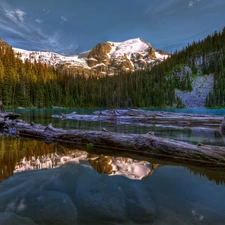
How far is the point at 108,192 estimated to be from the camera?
14.7 ft

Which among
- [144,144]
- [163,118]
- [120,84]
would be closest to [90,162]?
[144,144]

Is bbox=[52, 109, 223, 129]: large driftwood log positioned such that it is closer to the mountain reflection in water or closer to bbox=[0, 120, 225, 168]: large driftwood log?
bbox=[0, 120, 225, 168]: large driftwood log

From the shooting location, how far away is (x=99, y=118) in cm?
2970

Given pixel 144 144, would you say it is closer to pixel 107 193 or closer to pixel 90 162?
pixel 90 162

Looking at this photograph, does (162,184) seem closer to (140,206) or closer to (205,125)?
(140,206)

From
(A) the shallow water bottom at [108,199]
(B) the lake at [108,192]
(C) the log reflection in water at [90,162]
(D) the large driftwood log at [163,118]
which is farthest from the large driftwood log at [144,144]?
(D) the large driftwood log at [163,118]

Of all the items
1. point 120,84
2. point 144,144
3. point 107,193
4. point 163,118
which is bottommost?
point 107,193

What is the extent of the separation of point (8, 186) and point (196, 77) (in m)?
105

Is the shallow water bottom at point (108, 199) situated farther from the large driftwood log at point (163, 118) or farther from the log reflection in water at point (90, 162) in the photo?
the large driftwood log at point (163, 118)

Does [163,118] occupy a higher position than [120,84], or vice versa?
[120,84]

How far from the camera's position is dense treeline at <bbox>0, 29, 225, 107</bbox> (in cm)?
8369

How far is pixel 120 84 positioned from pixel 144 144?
349 feet

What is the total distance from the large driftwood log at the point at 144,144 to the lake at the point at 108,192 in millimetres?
646

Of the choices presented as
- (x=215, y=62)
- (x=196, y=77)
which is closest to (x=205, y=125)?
(x=196, y=77)
